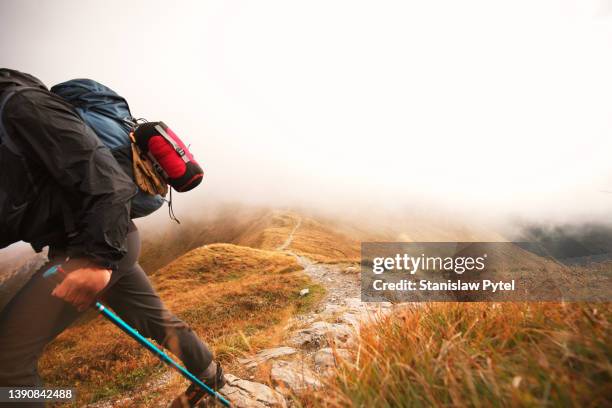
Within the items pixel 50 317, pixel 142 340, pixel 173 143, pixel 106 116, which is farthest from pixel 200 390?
pixel 106 116

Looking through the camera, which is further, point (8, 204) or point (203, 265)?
point (203, 265)

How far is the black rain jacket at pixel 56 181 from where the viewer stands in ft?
6.85

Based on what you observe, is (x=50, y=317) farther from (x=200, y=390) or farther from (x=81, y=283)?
(x=200, y=390)

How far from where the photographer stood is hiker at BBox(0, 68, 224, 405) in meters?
2.10

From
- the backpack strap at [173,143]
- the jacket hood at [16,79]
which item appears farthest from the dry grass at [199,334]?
the jacket hood at [16,79]

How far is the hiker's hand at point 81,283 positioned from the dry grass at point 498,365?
1.87 m

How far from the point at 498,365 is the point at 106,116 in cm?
365

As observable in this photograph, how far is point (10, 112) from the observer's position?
79.9 inches

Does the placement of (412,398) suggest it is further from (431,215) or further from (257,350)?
(431,215)

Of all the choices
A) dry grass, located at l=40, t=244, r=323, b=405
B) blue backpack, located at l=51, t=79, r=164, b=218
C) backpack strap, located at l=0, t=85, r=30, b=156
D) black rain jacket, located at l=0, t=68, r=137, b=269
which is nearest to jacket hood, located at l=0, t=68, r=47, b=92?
black rain jacket, located at l=0, t=68, r=137, b=269

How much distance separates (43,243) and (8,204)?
48 centimetres

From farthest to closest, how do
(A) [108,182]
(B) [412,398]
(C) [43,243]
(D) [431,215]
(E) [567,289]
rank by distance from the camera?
1. (D) [431,215]
2. (E) [567,289]
3. (C) [43,243]
4. (A) [108,182]
5. (B) [412,398]

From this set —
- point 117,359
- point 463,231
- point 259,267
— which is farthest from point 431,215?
point 117,359

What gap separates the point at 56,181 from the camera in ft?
7.61
